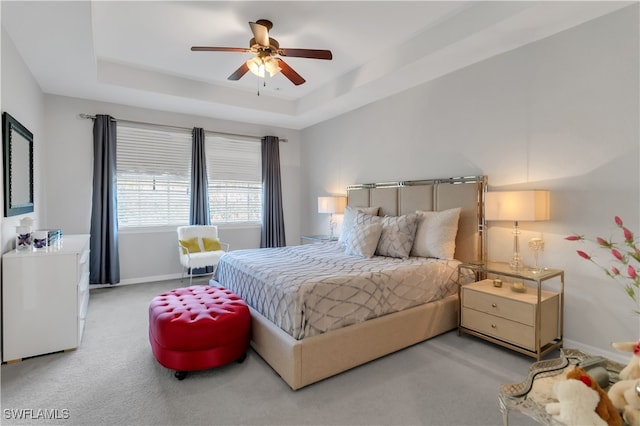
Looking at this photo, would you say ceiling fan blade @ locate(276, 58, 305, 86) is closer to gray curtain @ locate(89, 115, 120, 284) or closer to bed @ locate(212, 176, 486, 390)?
bed @ locate(212, 176, 486, 390)

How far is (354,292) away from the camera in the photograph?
257 cm

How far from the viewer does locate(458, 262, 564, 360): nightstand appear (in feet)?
8.47

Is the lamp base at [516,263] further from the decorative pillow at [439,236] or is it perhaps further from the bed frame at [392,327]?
the decorative pillow at [439,236]

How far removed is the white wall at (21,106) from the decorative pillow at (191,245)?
5.61ft

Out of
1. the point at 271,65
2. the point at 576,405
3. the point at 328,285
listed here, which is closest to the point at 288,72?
the point at 271,65

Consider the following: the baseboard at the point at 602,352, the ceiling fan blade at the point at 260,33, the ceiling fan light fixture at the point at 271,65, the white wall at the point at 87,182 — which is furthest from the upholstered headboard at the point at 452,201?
the white wall at the point at 87,182

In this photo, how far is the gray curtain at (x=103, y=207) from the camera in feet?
15.3

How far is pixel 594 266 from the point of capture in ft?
8.81

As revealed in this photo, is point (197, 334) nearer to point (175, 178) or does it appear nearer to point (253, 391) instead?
point (253, 391)

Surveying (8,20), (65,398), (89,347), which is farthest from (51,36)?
(65,398)

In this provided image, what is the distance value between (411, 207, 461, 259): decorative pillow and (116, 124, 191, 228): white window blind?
3.89 m

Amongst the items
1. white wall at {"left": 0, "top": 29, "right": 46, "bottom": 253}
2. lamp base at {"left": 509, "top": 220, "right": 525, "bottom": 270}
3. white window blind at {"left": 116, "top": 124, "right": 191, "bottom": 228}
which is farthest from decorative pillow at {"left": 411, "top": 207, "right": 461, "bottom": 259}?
white window blind at {"left": 116, "top": 124, "right": 191, "bottom": 228}

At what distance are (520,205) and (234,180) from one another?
456 centimetres

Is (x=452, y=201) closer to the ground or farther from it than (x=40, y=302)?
farther from it
